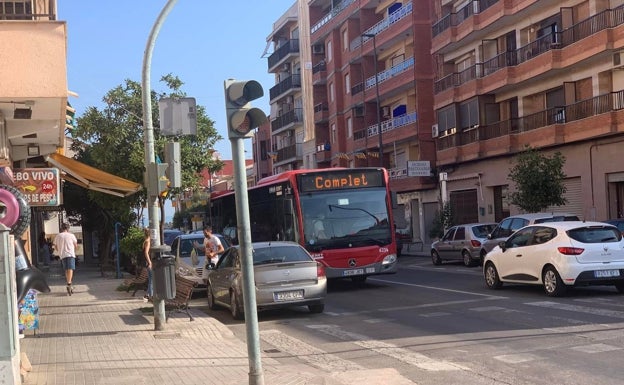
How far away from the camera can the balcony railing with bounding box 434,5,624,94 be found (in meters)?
27.8

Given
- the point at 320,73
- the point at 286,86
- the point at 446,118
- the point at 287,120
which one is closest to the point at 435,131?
the point at 446,118

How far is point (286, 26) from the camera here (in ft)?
236

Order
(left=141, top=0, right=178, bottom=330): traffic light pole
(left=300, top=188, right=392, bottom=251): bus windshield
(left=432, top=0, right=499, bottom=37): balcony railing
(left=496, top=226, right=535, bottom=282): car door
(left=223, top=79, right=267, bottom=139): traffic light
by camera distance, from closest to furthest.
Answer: (left=223, top=79, right=267, bottom=139): traffic light < (left=141, top=0, right=178, bottom=330): traffic light pole < (left=496, top=226, right=535, bottom=282): car door < (left=300, top=188, right=392, bottom=251): bus windshield < (left=432, top=0, right=499, bottom=37): balcony railing

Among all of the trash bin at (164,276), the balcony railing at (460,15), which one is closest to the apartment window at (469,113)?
the balcony railing at (460,15)

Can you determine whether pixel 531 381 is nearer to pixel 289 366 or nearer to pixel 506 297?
pixel 289 366

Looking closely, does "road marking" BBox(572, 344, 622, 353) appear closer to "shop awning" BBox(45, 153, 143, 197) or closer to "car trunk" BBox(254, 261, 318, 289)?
"car trunk" BBox(254, 261, 318, 289)

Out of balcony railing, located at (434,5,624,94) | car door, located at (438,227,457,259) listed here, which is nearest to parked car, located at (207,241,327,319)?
car door, located at (438,227,457,259)

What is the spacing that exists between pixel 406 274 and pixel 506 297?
9.36 m

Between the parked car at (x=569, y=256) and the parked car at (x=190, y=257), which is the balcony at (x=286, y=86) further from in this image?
the parked car at (x=569, y=256)

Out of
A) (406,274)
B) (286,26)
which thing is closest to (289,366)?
(406,274)

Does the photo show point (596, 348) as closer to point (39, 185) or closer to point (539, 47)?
point (39, 185)

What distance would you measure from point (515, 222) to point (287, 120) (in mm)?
50846

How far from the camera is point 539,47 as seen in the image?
3241 cm

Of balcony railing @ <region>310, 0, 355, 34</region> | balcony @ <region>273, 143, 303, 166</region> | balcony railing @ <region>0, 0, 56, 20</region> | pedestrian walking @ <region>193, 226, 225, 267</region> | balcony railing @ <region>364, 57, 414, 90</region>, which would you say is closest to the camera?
balcony railing @ <region>0, 0, 56, 20</region>
